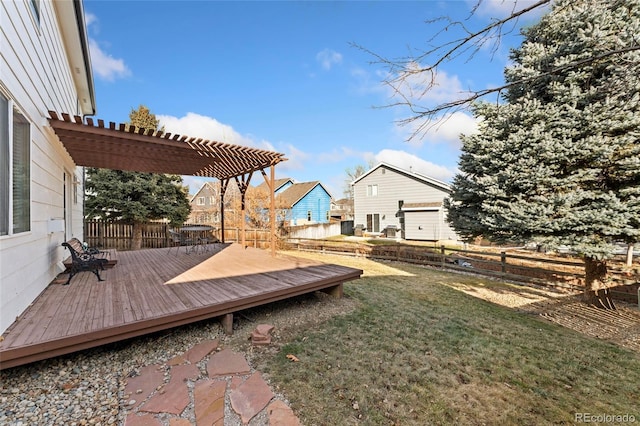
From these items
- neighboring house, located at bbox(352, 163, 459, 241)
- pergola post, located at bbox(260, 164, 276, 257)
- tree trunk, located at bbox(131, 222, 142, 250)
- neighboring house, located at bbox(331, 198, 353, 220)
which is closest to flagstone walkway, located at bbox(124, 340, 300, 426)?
pergola post, located at bbox(260, 164, 276, 257)

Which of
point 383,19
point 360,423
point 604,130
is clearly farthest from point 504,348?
point 383,19

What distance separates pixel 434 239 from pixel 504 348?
14345 millimetres

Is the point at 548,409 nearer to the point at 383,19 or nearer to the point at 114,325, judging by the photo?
the point at 114,325

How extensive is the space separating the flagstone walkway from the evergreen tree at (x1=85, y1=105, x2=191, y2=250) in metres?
10.7

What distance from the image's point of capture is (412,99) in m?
2.53

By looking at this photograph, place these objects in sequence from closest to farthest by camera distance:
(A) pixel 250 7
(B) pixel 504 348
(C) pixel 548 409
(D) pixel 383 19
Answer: (C) pixel 548 409
(B) pixel 504 348
(D) pixel 383 19
(A) pixel 250 7

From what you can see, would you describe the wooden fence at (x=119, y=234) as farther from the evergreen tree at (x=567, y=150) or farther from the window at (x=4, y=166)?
the evergreen tree at (x=567, y=150)

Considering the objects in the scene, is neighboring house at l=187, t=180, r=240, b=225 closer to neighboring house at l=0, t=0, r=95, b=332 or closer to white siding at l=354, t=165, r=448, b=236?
white siding at l=354, t=165, r=448, b=236

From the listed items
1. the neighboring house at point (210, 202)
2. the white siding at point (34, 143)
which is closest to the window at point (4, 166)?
the white siding at point (34, 143)

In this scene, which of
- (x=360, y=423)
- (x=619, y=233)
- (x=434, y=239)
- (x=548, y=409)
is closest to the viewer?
(x=360, y=423)

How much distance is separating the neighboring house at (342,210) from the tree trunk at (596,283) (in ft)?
84.1

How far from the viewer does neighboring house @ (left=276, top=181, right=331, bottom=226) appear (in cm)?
2533

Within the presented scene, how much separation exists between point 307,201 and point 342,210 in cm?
1374

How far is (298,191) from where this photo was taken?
26.4 meters
